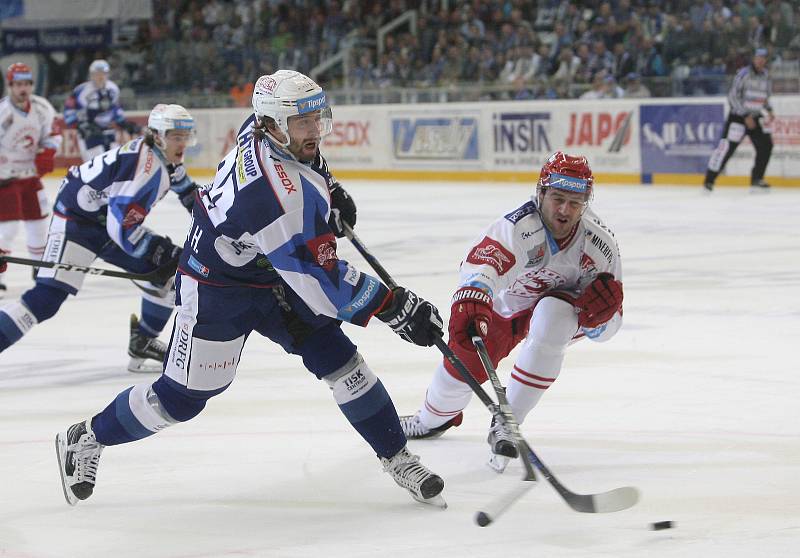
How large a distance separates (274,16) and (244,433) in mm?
16844

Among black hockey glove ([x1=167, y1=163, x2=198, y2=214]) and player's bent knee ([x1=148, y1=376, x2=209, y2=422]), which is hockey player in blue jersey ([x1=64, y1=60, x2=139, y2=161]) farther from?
player's bent knee ([x1=148, y1=376, x2=209, y2=422])

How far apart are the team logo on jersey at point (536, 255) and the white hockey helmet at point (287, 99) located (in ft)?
2.39

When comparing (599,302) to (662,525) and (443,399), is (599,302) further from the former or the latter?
(662,525)

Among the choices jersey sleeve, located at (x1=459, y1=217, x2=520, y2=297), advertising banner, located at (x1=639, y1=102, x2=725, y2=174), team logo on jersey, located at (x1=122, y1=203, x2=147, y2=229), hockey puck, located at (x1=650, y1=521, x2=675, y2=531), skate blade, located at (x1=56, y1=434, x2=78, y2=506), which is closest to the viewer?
hockey puck, located at (x1=650, y1=521, x2=675, y2=531)

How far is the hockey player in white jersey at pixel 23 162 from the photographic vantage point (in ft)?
26.8

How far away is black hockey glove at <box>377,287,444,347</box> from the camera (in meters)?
3.20

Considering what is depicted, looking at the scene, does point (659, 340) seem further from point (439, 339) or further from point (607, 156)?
point (607, 156)

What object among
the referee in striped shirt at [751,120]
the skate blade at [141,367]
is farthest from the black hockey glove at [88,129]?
the skate blade at [141,367]

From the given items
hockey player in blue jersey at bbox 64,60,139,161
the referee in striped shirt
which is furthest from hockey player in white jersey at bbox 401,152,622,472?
hockey player in blue jersey at bbox 64,60,139,161

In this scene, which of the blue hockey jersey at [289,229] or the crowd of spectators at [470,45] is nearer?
the blue hockey jersey at [289,229]

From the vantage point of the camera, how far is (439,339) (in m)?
3.27

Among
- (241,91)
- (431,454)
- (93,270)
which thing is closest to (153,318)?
(93,270)

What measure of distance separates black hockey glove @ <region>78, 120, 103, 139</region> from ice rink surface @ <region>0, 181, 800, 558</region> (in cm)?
586

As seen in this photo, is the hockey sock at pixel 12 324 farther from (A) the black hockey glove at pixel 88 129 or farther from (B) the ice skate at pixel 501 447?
(A) the black hockey glove at pixel 88 129
